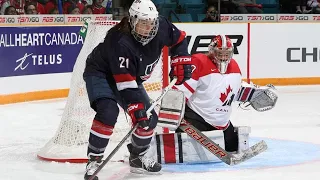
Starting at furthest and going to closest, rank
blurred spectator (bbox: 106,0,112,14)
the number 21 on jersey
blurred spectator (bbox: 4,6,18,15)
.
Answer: blurred spectator (bbox: 106,0,112,14), blurred spectator (bbox: 4,6,18,15), the number 21 on jersey

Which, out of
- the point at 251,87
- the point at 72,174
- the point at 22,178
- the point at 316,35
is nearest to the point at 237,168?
the point at 251,87

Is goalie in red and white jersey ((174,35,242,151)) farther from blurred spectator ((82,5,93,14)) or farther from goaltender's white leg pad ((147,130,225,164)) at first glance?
blurred spectator ((82,5,93,14))

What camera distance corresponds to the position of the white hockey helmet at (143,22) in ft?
12.7

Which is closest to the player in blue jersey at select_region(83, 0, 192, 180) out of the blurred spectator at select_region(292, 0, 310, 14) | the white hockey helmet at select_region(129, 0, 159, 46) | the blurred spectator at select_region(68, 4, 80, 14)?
the white hockey helmet at select_region(129, 0, 159, 46)

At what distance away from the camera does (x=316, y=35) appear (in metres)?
9.17

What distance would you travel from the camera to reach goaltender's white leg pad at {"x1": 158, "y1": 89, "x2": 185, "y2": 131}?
4.26 m

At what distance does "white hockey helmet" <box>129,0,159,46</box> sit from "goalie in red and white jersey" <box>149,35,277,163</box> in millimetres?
540

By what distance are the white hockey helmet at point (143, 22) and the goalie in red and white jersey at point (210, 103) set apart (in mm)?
540

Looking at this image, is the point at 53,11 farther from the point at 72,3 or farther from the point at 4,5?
the point at 4,5

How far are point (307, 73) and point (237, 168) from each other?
5.04 m

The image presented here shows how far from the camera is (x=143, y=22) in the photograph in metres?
3.86

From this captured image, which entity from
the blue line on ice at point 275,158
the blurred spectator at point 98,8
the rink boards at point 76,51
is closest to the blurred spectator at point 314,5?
the rink boards at point 76,51

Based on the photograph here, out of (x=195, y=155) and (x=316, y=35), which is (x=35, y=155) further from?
(x=316, y=35)

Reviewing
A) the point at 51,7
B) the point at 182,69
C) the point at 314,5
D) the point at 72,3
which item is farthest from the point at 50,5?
Result: the point at 182,69
